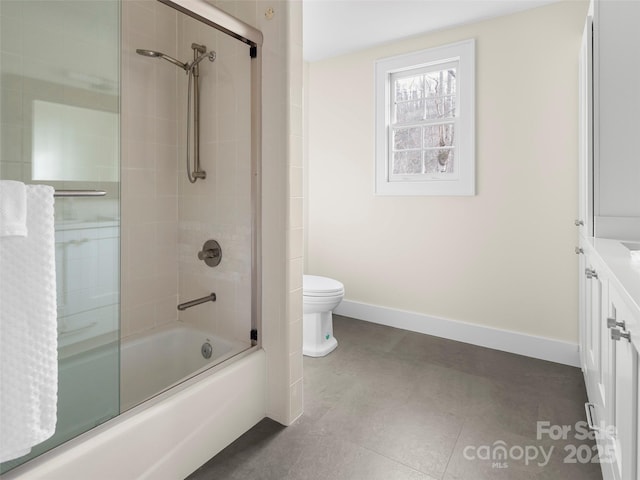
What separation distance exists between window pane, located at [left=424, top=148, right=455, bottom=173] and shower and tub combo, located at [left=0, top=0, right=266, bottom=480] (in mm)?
1634

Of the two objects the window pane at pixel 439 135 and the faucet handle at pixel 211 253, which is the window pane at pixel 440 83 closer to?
the window pane at pixel 439 135

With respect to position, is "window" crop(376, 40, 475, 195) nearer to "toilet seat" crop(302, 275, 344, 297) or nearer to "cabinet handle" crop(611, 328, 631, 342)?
"toilet seat" crop(302, 275, 344, 297)

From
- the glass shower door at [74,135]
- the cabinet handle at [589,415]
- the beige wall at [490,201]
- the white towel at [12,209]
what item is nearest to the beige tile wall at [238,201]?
the glass shower door at [74,135]

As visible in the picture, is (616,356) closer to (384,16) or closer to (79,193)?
(79,193)

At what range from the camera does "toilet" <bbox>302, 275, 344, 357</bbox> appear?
255 cm

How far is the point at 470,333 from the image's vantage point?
2836 millimetres

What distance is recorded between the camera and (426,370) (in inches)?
94.4

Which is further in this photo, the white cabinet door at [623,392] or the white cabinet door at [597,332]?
the white cabinet door at [597,332]

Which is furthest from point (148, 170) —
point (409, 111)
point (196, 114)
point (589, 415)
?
point (589, 415)

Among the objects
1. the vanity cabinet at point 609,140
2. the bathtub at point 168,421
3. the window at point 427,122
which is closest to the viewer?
the bathtub at point 168,421

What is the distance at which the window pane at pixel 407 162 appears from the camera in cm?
305

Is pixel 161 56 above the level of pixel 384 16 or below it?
below

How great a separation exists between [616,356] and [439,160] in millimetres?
2078

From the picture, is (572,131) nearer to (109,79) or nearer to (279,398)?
(279,398)
